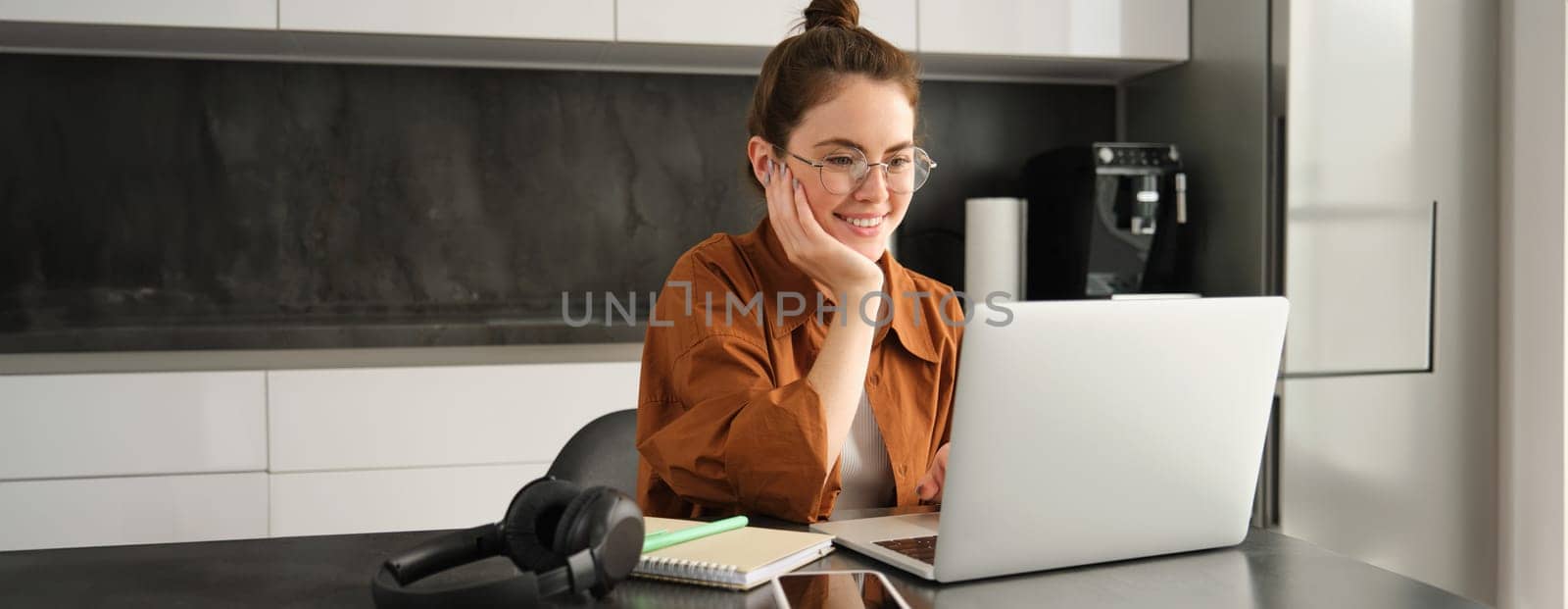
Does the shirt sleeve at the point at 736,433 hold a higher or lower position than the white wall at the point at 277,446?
higher

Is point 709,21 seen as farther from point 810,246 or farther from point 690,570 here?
point 690,570

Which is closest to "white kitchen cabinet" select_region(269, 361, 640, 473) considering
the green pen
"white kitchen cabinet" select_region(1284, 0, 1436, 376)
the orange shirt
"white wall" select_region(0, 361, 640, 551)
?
"white wall" select_region(0, 361, 640, 551)

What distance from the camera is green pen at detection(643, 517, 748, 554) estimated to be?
0.95 metres

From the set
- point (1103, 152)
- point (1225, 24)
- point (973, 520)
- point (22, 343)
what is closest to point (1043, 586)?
point (973, 520)

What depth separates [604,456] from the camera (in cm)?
149

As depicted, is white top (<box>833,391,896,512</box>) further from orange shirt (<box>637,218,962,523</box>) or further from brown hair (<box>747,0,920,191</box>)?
brown hair (<box>747,0,920,191</box>)

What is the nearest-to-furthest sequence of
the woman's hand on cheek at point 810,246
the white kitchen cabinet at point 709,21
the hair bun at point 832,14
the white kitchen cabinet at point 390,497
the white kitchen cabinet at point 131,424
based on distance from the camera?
the woman's hand on cheek at point 810,246 → the hair bun at point 832,14 → the white kitchen cabinet at point 131,424 → the white kitchen cabinet at point 390,497 → the white kitchen cabinet at point 709,21

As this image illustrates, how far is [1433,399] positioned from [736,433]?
2.09m

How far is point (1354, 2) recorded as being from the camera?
102 inches

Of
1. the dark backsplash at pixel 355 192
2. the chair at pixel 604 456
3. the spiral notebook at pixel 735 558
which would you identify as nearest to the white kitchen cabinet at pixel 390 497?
the dark backsplash at pixel 355 192

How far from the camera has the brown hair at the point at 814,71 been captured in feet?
4.76

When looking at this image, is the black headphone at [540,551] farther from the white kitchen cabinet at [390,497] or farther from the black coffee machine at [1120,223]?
the black coffee machine at [1120,223]

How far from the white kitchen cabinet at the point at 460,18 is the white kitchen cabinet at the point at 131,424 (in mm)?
780

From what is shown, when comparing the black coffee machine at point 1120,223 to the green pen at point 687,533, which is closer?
the green pen at point 687,533
